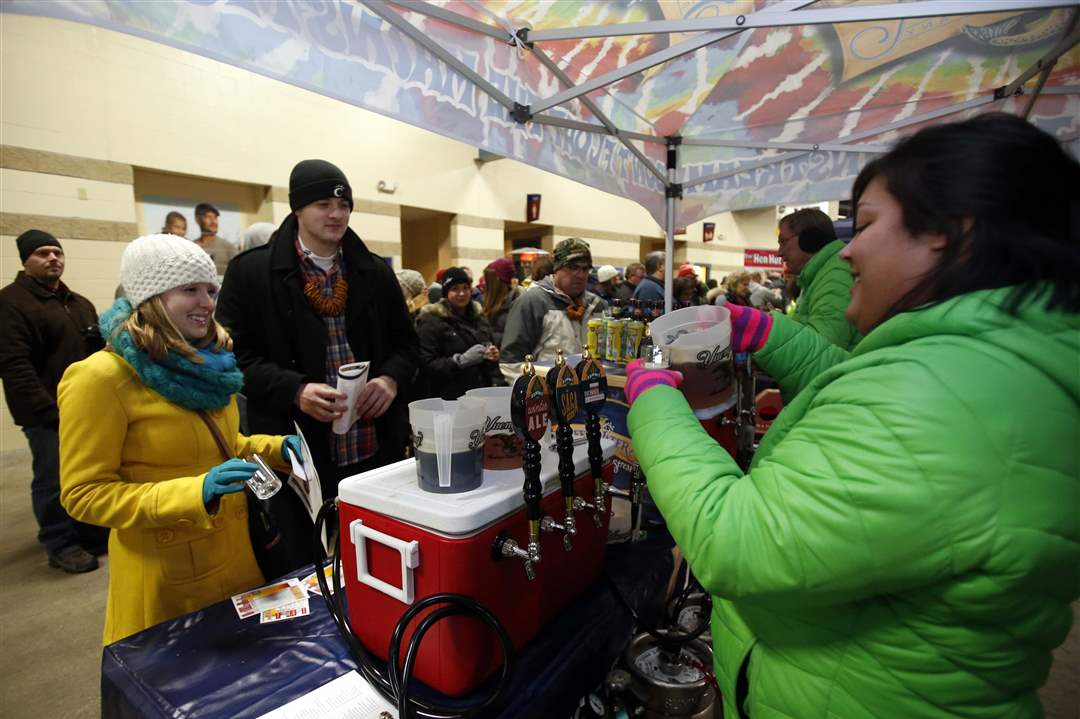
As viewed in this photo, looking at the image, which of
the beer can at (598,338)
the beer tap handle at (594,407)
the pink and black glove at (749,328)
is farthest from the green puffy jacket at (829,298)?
the beer tap handle at (594,407)

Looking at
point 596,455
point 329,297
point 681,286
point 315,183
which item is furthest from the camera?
point 681,286

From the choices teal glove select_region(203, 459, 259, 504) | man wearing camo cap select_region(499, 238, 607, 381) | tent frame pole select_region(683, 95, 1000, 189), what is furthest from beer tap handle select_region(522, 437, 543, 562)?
tent frame pole select_region(683, 95, 1000, 189)

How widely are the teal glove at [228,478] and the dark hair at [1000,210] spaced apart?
1229 mm

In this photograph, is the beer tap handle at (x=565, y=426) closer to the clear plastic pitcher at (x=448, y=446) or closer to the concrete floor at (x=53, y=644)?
the clear plastic pitcher at (x=448, y=446)

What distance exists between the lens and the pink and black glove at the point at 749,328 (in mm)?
1233

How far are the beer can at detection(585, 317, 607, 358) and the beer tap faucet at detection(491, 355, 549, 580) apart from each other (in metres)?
0.88

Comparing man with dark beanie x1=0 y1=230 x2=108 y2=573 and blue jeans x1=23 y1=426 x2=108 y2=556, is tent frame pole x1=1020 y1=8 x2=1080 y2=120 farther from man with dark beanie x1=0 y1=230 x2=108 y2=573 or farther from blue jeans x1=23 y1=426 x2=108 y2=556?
blue jeans x1=23 y1=426 x2=108 y2=556

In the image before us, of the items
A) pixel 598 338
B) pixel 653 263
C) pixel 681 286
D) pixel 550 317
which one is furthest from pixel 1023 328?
pixel 653 263

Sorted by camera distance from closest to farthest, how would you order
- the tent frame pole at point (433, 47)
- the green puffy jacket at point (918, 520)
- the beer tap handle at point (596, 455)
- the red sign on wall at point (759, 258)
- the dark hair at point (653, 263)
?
the green puffy jacket at point (918, 520) < the beer tap handle at point (596, 455) < the tent frame pole at point (433, 47) < the dark hair at point (653, 263) < the red sign on wall at point (759, 258)

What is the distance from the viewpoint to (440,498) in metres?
0.83

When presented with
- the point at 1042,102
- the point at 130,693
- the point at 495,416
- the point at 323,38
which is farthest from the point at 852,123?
the point at 130,693

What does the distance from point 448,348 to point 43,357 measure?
7.25ft

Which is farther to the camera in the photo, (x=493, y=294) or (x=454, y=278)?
(x=493, y=294)

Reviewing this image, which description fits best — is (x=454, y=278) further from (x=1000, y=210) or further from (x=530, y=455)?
(x=1000, y=210)
